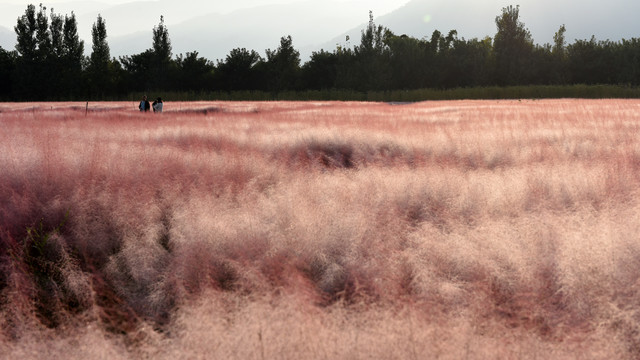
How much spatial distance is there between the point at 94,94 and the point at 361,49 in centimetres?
3190

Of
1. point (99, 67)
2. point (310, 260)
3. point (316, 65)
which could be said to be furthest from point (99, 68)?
point (310, 260)

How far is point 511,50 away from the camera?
2111 inches

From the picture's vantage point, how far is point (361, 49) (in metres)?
60.8

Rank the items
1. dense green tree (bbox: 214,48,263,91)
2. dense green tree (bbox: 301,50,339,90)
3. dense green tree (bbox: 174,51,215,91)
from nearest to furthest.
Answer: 1. dense green tree (bbox: 174,51,215,91)
2. dense green tree (bbox: 214,48,263,91)
3. dense green tree (bbox: 301,50,339,90)

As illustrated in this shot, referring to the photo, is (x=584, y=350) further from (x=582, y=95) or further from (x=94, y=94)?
(x=94, y=94)

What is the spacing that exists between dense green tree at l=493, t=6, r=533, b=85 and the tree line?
4.3 inches

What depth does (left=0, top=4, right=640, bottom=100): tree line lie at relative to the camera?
52.6m

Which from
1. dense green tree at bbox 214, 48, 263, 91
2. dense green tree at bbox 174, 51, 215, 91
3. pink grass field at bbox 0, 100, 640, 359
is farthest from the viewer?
dense green tree at bbox 214, 48, 263, 91

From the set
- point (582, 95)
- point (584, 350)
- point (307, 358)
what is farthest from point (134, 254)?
point (582, 95)

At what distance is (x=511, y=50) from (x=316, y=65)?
903 inches

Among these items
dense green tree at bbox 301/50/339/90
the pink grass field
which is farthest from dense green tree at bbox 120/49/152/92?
the pink grass field

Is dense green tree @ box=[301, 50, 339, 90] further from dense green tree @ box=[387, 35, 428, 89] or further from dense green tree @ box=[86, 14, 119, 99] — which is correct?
dense green tree @ box=[86, 14, 119, 99]

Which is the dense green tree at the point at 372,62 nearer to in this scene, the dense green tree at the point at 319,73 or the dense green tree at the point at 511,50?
the dense green tree at the point at 319,73

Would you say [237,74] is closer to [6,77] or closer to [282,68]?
[282,68]
